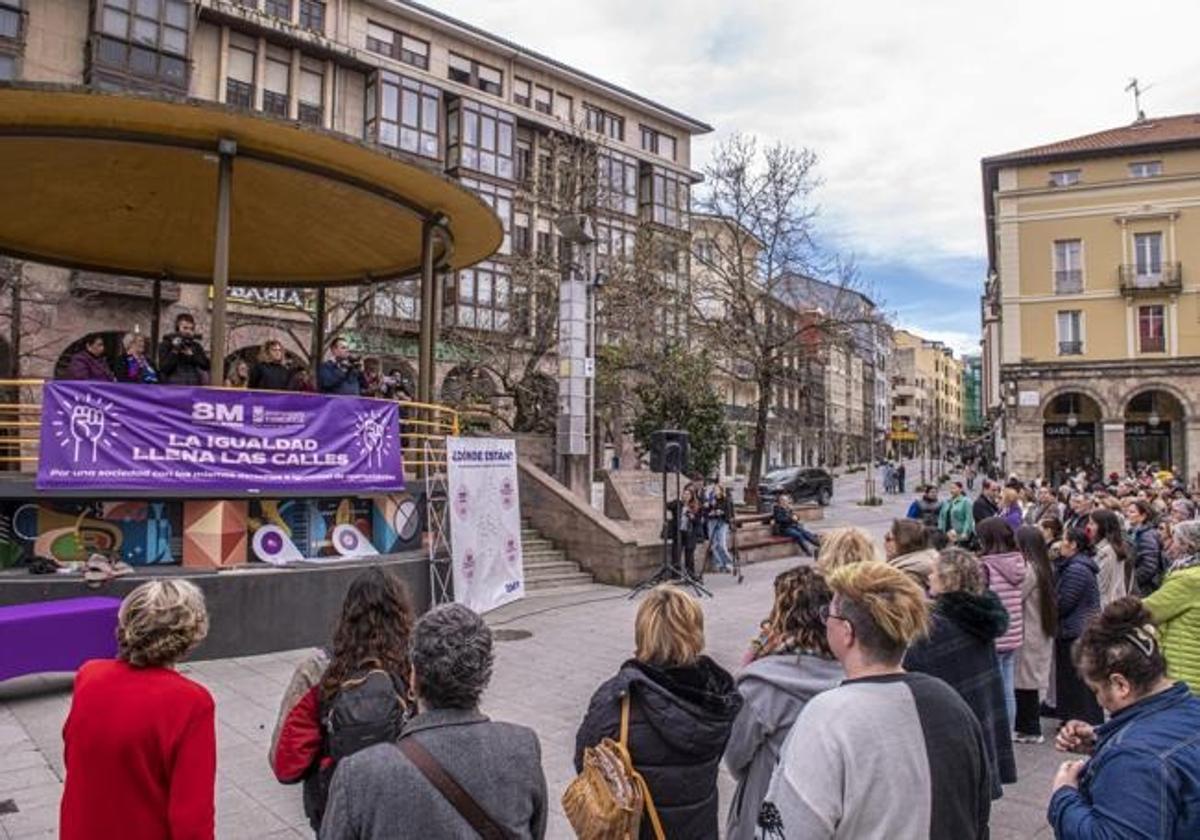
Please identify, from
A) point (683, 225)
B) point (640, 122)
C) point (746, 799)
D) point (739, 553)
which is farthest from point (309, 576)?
point (640, 122)

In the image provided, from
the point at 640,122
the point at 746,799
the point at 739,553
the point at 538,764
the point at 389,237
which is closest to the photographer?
the point at 538,764

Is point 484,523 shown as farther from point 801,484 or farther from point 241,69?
point 241,69

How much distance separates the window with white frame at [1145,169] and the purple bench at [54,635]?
159 ft

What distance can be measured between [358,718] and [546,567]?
12.6 metres

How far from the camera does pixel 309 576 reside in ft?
32.4

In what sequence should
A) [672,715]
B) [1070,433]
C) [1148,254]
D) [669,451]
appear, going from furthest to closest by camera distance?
[1070,433] → [1148,254] → [669,451] → [672,715]

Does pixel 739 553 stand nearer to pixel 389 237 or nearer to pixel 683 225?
pixel 389 237

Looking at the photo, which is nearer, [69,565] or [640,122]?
[69,565]

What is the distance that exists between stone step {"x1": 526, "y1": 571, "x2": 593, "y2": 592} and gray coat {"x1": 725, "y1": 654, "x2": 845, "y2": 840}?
461 inches

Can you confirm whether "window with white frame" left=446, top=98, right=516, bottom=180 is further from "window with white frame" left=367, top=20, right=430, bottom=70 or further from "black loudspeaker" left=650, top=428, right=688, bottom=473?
"black loudspeaker" left=650, top=428, right=688, bottom=473

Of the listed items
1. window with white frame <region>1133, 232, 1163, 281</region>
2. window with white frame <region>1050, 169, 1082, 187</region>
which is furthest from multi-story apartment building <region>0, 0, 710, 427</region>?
window with white frame <region>1133, 232, 1163, 281</region>

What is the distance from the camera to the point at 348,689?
3.04m

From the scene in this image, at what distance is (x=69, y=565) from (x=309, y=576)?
2.43 meters

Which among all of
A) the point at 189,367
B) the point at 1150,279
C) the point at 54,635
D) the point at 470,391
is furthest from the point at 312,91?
the point at 1150,279
